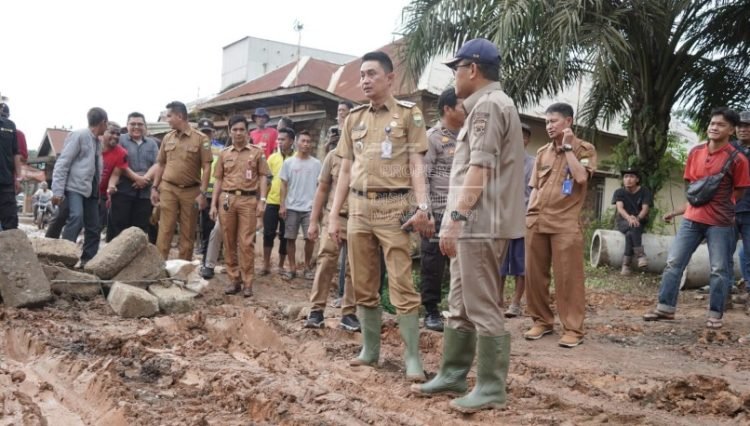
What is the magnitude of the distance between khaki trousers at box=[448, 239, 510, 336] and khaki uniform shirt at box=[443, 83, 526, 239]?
0.06m

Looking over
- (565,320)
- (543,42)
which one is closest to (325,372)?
(565,320)

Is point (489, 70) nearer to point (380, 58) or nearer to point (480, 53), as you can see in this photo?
point (480, 53)

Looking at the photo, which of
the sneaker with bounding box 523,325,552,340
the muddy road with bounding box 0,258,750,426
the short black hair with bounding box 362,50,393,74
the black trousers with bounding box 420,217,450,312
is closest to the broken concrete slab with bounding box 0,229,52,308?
the muddy road with bounding box 0,258,750,426

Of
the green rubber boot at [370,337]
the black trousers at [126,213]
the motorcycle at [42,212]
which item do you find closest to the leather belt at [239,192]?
the black trousers at [126,213]

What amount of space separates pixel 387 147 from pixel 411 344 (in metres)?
1.22

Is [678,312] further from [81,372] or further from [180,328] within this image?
[81,372]

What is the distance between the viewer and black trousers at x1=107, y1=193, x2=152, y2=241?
25.5 ft

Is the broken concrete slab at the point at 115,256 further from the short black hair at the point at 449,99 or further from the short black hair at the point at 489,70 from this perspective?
the short black hair at the point at 489,70

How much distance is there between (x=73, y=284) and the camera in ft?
20.6

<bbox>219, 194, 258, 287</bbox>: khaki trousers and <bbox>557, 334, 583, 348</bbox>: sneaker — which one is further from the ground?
<bbox>219, 194, 258, 287</bbox>: khaki trousers

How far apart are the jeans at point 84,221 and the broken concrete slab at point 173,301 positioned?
1331mm

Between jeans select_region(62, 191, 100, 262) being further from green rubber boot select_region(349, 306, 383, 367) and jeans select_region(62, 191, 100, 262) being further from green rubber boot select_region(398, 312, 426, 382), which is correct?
green rubber boot select_region(398, 312, 426, 382)

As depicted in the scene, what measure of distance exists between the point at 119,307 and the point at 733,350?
5.01m

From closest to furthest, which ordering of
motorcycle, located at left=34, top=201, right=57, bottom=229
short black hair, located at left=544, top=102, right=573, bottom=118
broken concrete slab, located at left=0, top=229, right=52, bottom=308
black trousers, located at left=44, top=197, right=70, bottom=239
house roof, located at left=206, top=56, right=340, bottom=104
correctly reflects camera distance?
short black hair, located at left=544, top=102, right=573, bottom=118
broken concrete slab, located at left=0, top=229, right=52, bottom=308
black trousers, located at left=44, top=197, right=70, bottom=239
house roof, located at left=206, top=56, right=340, bottom=104
motorcycle, located at left=34, top=201, right=57, bottom=229
